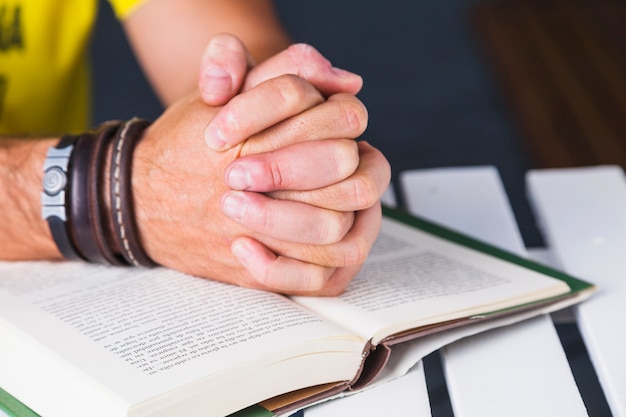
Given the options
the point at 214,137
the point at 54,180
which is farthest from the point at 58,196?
the point at 214,137

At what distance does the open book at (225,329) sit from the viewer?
27.1 inches

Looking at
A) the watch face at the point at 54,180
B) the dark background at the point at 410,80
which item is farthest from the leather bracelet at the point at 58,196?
the dark background at the point at 410,80

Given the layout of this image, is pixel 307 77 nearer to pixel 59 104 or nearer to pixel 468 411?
pixel 468 411

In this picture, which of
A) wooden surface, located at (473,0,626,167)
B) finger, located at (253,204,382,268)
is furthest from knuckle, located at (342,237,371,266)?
wooden surface, located at (473,0,626,167)

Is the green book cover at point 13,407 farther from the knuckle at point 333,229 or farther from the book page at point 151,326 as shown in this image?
the knuckle at point 333,229

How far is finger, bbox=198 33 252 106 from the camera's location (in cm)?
89

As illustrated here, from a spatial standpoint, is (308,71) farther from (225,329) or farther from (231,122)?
(225,329)

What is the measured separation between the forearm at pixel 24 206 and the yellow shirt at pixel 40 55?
12.3 inches

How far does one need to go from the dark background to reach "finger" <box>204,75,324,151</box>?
152 cm

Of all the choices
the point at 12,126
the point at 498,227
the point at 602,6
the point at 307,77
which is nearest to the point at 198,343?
the point at 307,77

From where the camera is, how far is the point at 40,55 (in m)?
1.36

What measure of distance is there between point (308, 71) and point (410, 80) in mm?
2328

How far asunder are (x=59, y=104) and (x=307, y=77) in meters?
0.69

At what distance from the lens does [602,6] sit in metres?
3.54
